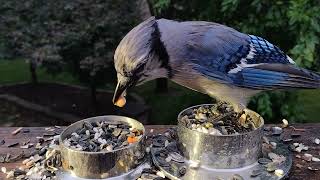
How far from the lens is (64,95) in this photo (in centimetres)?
605

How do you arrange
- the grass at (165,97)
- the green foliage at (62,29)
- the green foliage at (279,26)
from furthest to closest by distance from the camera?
1. the grass at (165,97)
2. the green foliage at (62,29)
3. the green foliage at (279,26)

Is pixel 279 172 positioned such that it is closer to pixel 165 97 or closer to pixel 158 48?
pixel 158 48

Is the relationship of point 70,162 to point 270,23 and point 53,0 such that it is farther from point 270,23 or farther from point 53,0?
point 53,0

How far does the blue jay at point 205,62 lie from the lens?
160 cm

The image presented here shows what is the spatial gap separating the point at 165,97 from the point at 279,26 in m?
2.74

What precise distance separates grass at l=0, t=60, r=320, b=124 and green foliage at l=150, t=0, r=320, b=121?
0.58 m

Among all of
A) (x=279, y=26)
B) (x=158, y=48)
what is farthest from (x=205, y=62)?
(x=279, y=26)

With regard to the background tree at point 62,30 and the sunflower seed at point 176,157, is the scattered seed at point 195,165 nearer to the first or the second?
the sunflower seed at point 176,157

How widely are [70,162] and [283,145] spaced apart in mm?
923

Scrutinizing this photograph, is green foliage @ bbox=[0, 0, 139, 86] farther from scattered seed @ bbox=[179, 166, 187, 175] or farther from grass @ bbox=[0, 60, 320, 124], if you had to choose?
scattered seed @ bbox=[179, 166, 187, 175]

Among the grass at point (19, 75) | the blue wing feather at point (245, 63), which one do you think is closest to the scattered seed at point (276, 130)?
the blue wing feather at point (245, 63)

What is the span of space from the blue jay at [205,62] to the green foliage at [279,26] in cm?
117

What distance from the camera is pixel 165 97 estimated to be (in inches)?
229

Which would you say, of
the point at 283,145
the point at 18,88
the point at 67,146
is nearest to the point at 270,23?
the point at 283,145
